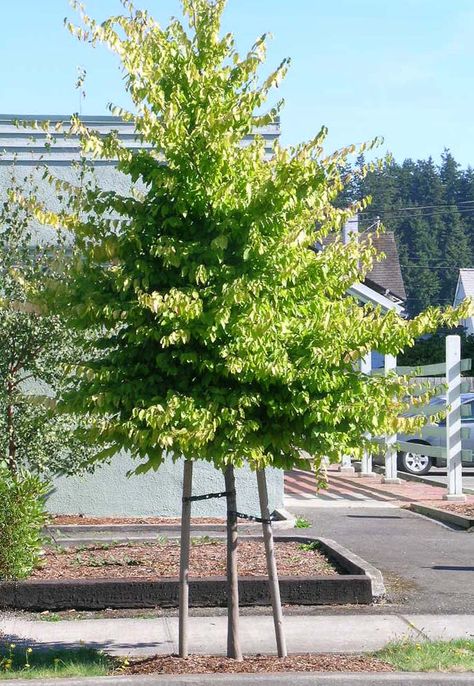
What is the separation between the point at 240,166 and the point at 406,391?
1838mm

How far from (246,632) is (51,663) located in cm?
174

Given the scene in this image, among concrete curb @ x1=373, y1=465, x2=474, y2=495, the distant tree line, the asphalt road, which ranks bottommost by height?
the asphalt road

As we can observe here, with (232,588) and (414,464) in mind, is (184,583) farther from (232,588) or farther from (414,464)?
(414,464)

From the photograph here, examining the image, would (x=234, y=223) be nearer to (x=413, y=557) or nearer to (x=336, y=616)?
(x=336, y=616)

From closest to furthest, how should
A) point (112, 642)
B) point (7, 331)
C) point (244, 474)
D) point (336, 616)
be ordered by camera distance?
point (112, 642) < point (336, 616) < point (7, 331) < point (244, 474)

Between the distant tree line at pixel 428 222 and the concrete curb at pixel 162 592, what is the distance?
82667mm

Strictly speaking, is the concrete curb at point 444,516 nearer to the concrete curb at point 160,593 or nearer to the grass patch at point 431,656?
the concrete curb at point 160,593

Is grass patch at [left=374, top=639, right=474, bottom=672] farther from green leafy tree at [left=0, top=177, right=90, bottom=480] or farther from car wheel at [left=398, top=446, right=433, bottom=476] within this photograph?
car wheel at [left=398, top=446, right=433, bottom=476]

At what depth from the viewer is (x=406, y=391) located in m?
7.54

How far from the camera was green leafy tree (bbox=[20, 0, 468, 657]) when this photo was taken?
23.4ft

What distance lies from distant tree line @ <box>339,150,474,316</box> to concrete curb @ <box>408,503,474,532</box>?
75126 millimetres

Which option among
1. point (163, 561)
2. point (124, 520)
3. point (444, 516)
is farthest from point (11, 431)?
point (444, 516)

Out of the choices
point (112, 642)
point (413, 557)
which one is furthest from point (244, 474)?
→ point (112, 642)

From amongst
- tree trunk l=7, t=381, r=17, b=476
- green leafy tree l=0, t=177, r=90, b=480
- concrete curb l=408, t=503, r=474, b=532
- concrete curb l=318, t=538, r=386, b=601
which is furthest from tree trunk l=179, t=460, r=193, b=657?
concrete curb l=408, t=503, r=474, b=532
